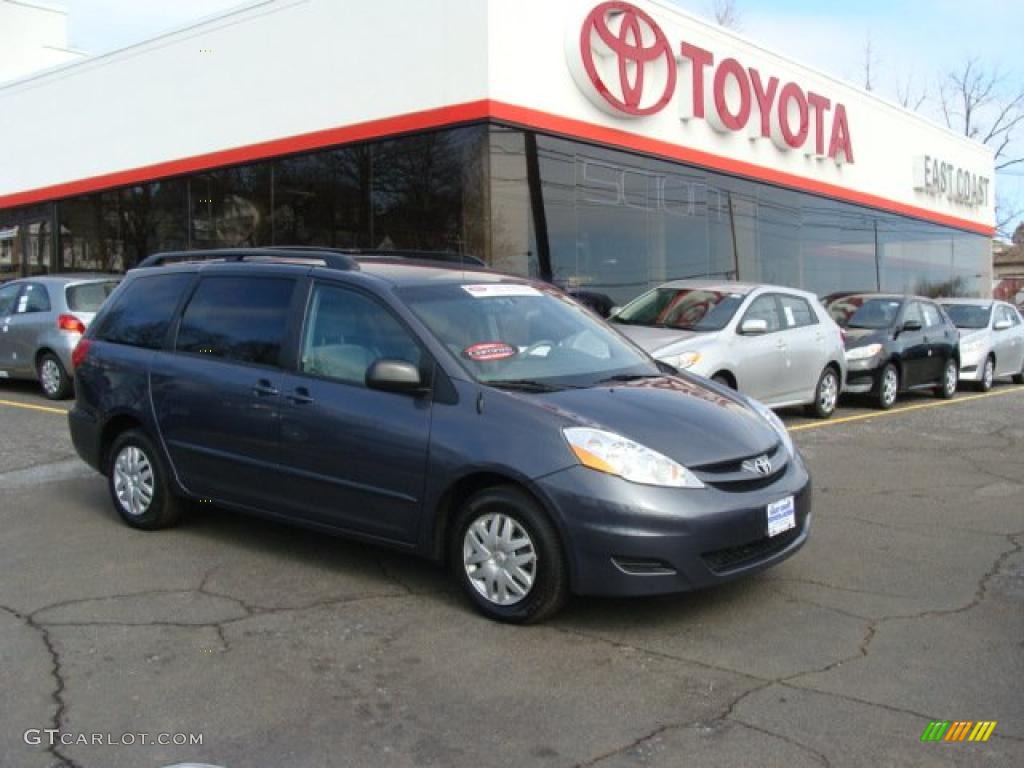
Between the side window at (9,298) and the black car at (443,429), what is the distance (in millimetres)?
7333

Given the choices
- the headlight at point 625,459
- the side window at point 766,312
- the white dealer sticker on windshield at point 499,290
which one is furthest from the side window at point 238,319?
the side window at point 766,312

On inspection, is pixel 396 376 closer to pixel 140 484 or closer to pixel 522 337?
pixel 522 337

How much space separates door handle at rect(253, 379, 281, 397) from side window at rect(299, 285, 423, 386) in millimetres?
196

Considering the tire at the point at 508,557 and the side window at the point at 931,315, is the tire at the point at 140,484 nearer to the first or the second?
the tire at the point at 508,557

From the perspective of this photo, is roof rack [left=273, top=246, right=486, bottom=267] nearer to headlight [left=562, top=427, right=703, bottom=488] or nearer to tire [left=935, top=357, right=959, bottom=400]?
headlight [left=562, top=427, right=703, bottom=488]

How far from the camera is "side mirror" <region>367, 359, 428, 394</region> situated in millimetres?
4797

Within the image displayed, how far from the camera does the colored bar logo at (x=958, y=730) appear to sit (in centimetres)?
349

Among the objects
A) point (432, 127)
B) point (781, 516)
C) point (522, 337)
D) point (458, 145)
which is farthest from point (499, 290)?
point (432, 127)

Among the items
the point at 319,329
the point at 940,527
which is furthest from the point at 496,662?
the point at 940,527

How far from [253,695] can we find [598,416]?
1.88 meters

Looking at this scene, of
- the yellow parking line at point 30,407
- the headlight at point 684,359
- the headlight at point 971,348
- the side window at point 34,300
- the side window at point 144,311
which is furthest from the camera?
the headlight at point 971,348

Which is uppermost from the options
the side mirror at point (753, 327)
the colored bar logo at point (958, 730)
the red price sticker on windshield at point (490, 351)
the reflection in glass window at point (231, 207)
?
the reflection in glass window at point (231, 207)

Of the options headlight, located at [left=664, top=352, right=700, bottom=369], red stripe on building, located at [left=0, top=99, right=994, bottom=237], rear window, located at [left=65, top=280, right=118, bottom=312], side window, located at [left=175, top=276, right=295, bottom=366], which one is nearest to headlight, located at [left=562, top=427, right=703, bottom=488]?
side window, located at [left=175, top=276, right=295, bottom=366]

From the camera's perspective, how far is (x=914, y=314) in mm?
14336
